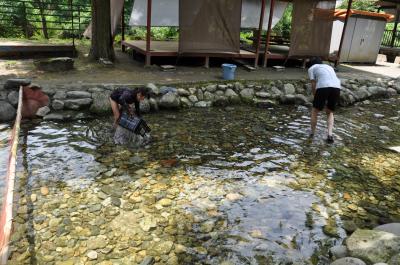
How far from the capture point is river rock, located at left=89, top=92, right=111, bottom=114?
8.41 metres

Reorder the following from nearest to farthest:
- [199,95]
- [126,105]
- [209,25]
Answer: [126,105] < [199,95] < [209,25]

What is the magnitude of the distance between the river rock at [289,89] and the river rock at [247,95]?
4.20 feet

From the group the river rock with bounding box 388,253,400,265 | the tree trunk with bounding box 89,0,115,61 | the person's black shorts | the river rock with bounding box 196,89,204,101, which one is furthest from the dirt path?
the river rock with bounding box 388,253,400,265

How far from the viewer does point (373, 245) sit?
159 inches

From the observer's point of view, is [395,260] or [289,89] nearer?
[395,260]

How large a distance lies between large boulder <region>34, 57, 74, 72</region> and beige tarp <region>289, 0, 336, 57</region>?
7.98 m

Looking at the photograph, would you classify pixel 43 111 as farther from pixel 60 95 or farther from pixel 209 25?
pixel 209 25

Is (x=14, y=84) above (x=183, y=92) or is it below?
above

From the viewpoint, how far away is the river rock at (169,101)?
361 inches

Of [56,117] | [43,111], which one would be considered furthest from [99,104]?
[43,111]

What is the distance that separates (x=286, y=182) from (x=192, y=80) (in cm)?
519

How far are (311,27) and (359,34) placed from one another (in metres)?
4.47

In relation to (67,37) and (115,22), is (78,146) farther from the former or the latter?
(67,37)

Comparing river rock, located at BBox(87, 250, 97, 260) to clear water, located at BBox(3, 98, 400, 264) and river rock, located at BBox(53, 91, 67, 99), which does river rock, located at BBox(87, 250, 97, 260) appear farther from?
river rock, located at BBox(53, 91, 67, 99)
